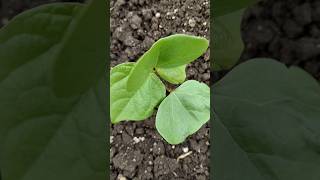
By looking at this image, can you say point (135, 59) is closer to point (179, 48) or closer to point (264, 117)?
point (179, 48)

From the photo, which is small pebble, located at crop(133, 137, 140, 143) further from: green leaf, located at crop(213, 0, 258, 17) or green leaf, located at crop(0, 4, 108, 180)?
green leaf, located at crop(213, 0, 258, 17)

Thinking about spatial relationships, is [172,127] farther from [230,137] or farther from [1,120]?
[1,120]

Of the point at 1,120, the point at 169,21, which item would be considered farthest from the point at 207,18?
the point at 1,120

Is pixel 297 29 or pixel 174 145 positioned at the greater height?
pixel 297 29

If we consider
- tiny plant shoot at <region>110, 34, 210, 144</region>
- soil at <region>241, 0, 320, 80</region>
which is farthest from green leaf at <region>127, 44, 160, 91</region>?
soil at <region>241, 0, 320, 80</region>

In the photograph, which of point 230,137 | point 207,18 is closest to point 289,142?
point 230,137
